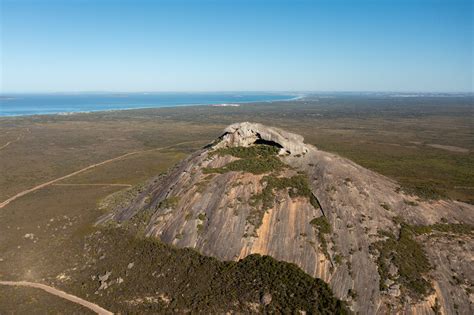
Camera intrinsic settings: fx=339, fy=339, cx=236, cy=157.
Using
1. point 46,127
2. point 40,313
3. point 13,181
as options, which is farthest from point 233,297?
point 46,127

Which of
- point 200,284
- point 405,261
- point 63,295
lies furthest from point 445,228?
point 63,295

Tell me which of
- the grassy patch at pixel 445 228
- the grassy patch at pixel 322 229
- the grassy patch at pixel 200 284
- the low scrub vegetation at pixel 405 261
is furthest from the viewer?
the grassy patch at pixel 445 228

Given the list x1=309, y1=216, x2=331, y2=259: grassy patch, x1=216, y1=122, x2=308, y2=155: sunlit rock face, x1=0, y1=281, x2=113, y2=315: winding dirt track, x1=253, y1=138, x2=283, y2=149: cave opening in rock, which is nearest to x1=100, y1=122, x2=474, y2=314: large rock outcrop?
x1=309, y1=216, x2=331, y2=259: grassy patch

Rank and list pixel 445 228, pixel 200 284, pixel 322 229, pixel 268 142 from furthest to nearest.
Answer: pixel 268 142
pixel 445 228
pixel 322 229
pixel 200 284

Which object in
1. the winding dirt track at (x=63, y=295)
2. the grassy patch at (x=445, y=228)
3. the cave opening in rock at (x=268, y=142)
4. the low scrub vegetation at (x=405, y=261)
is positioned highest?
the cave opening in rock at (x=268, y=142)

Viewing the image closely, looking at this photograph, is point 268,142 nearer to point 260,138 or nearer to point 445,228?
point 260,138

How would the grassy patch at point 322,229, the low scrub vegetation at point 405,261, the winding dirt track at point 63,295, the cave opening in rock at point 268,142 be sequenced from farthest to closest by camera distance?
1. the cave opening in rock at point 268,142
2. the grassy patch at point 322,229
3. the winding dirt track at point 63,295
4. the low scrub vegetation at point 405,261

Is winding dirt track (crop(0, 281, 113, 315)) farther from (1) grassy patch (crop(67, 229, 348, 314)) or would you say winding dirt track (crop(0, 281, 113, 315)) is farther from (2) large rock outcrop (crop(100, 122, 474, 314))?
(2) large rock outcrop (crop(100, 122, 474, 314))

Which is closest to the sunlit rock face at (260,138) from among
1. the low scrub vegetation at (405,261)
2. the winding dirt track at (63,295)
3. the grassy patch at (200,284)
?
the low scrub vegetation at (405,261)

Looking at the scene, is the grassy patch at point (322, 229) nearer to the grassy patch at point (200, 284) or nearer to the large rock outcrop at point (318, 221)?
the large rock outcrop at point (318, 221)
